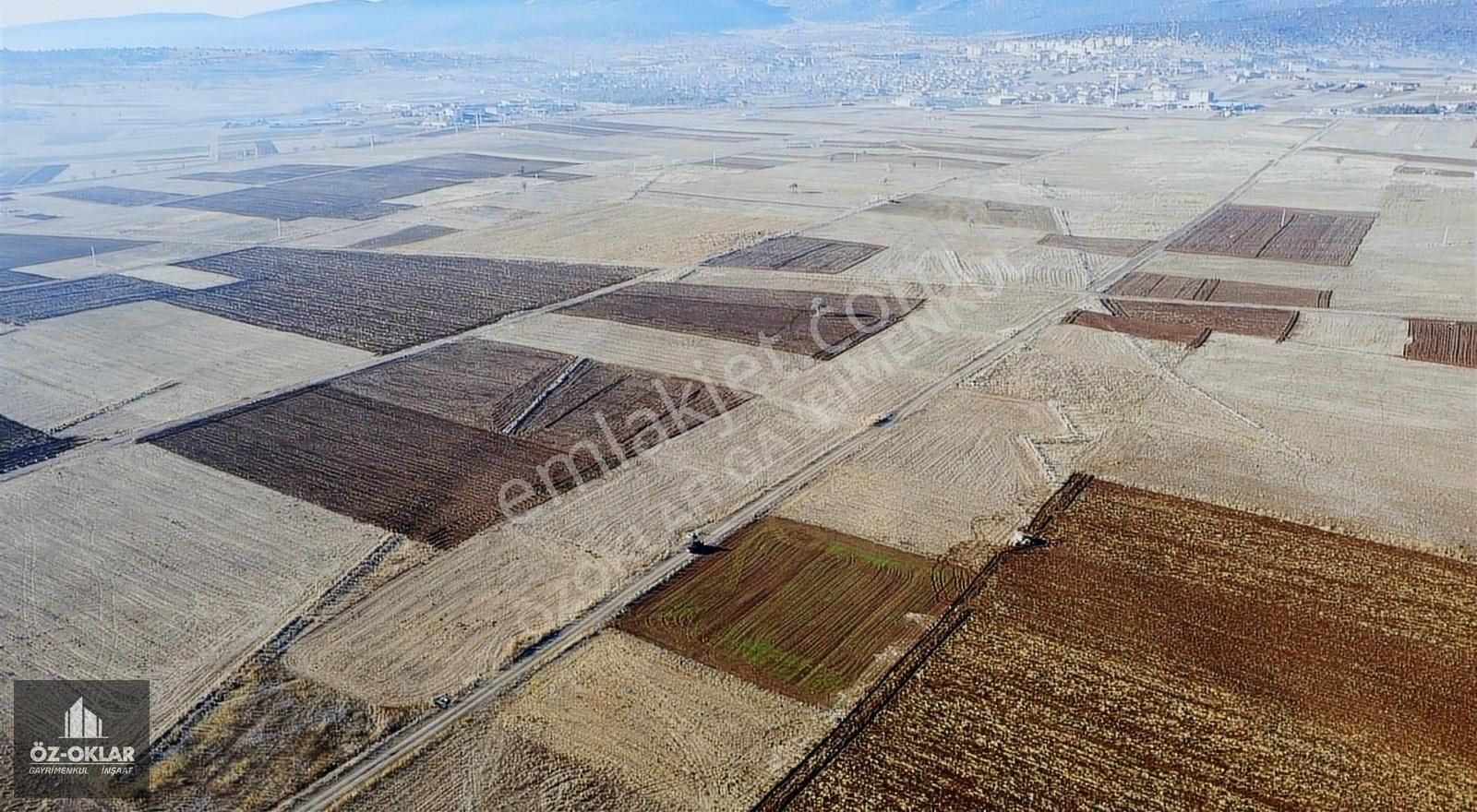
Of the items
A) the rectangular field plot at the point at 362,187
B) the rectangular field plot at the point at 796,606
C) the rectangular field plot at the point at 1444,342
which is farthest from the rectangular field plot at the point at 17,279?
the rectangular field plot at the point at 1444,342

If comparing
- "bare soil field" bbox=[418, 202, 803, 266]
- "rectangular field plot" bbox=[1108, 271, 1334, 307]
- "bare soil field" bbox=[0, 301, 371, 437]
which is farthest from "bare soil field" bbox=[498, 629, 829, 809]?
"bare soil field" bbox=[418, 202, 803, 266]

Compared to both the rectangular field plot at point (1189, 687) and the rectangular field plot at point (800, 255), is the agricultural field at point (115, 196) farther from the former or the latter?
the rectangular field plot at point (1189, 687)

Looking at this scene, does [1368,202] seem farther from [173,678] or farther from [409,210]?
[173,678]

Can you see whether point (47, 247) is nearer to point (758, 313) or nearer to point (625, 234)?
point (625, 234)

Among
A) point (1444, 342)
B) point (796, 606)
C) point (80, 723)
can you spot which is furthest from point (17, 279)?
point (1444, 342)

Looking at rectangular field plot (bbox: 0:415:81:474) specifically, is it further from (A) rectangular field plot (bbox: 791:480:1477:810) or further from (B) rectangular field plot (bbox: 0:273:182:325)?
(A) rectangular field plot (bbox: 791:480:1477:810)

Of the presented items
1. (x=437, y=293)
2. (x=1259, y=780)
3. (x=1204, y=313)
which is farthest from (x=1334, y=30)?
(x=1259, y=780)
